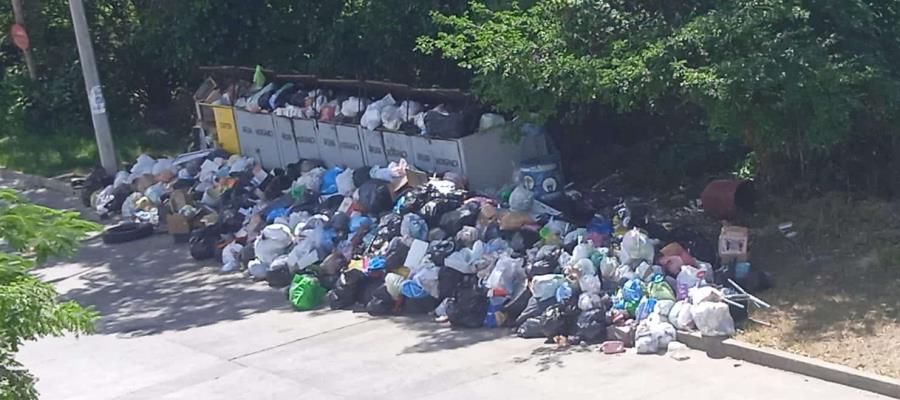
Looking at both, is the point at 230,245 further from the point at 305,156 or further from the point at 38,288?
the point at 38,288

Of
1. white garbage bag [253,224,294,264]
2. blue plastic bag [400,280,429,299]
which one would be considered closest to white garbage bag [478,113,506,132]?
white garbage bag [253,224,294,264]

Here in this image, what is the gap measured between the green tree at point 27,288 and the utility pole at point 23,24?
1615 cm

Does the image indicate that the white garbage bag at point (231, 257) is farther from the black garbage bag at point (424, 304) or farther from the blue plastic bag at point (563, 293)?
the blue plastic bag at point (563, 293)

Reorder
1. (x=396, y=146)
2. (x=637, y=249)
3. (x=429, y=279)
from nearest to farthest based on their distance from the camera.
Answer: (x=637, y=249) → (x=429, y=279) → (x=396, y=146)

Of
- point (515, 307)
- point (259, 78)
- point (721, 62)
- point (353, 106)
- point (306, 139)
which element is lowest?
point (515, 307)

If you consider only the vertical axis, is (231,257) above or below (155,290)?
above

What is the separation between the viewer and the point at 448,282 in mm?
10711

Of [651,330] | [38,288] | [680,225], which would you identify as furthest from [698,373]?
[38,288]

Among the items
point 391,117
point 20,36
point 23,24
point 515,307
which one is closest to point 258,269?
point 391,117

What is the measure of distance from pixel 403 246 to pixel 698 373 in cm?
349

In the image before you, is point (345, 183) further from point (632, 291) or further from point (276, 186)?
point (632, 291)

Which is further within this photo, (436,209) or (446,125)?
(446,125)

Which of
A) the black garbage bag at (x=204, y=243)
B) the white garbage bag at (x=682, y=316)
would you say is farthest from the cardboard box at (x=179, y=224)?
the white garbage bag at (x=682, y=316)

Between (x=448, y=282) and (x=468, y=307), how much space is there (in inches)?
17.4
